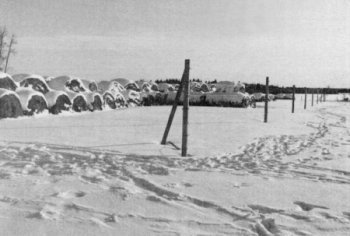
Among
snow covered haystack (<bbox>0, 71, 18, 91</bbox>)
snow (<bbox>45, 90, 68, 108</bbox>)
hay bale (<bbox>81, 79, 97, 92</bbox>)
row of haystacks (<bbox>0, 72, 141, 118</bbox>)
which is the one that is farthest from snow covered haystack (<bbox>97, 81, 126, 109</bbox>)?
snow covered haystack (<bbox>0, 71, 18, 91</bbox>)

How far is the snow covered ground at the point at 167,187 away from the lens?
3494mm

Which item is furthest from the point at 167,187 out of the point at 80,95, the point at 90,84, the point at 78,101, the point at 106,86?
the point at 106,86

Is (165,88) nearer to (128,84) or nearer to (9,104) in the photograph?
(128,84)

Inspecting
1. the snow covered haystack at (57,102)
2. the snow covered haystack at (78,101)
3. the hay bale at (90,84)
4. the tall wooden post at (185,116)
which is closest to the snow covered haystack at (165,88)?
the hay bale at (90,84)

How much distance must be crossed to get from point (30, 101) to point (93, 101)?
5.16 m

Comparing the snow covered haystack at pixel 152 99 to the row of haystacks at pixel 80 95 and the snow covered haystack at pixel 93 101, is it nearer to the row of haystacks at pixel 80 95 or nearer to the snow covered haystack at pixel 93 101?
the row of haystacks at pixel 80 95

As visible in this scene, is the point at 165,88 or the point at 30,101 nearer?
the point at 30,101

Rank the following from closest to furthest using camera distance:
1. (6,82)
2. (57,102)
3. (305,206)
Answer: (305,206) < (6,82) < (57,102)

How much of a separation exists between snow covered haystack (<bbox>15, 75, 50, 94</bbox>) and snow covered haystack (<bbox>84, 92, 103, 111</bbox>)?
202cm

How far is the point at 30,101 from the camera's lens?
14.3 metres

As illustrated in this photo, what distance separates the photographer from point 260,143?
9227 millimetres

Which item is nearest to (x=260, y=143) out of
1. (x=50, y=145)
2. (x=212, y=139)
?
(x=212, y=139)

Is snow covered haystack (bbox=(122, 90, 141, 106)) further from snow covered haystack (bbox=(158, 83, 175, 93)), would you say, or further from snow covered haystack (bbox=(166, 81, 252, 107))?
snow covered haystack (bbox=(158, 83, 175, 93))

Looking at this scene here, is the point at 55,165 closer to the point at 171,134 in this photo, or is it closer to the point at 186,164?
the point at 186,164
